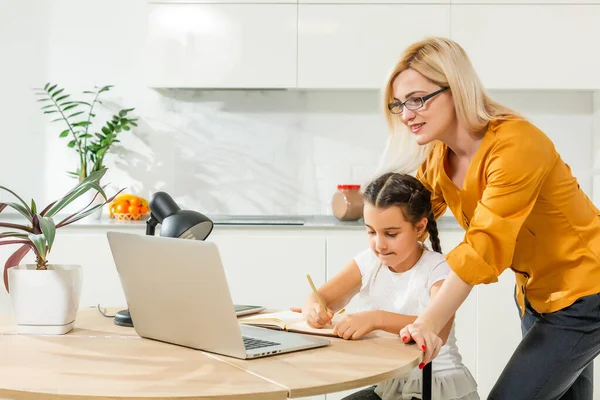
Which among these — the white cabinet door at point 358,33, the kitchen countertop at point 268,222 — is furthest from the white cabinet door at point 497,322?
the white cabinet door at point 358,33

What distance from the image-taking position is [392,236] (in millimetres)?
2043

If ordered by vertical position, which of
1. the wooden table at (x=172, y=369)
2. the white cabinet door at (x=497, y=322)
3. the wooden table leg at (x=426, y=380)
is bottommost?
the white cabinet door at (x=497, y=322)

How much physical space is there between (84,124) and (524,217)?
2.71m

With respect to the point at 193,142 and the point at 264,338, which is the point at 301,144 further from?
the point at 264,338

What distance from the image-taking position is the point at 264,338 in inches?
65.6

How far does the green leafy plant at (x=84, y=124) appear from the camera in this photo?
13.0 feet

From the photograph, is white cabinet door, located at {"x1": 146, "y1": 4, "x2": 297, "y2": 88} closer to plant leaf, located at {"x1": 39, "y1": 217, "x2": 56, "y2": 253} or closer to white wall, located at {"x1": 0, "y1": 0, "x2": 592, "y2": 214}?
white wall, located at {"x1": 0, "y1": 0, "x2": 592, "y2": 214}

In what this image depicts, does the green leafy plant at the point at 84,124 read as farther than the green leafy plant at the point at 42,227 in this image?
Yes

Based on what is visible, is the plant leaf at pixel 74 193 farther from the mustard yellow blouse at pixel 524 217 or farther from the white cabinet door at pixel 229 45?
the white cabinet door at pixel 229 45

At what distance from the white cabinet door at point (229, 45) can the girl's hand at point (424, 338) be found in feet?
7.49

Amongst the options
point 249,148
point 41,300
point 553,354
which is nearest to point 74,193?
point 41,300

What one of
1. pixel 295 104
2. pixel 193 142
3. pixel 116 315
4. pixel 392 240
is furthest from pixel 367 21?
pixel 116 315

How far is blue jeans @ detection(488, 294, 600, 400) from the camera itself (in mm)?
1888

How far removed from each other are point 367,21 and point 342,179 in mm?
835
